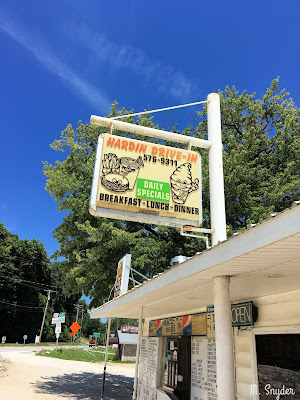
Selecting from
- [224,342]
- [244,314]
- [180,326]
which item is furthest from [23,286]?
[224,342]

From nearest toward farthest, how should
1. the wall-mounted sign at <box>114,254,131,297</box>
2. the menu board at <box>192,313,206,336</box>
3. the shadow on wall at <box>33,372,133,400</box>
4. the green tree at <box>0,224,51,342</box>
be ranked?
the menu board at <box>192,313,206,336</box> < the wall-mounted sign at <box>114,254,131,297</box> < the shadow on wall at <box>33,372,133,400</box> < the green tree at <box>0,224,51,342</box>

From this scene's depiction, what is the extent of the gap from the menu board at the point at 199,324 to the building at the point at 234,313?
2cm

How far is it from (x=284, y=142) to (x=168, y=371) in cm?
1121

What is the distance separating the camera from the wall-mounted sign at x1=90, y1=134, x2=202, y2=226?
5.73 m

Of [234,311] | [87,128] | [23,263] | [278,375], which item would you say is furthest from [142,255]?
[23,263]

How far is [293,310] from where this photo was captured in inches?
190

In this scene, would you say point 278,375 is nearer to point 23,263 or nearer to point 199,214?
point 199,214

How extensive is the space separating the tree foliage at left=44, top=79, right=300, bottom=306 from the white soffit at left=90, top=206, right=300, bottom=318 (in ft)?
23.7

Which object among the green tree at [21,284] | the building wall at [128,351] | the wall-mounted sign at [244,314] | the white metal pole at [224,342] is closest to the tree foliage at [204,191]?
the wall-mounted sign at [244,314]

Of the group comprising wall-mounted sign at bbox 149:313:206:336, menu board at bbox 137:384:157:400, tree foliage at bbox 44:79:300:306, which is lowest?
menu board at bbox 137:384:157:400

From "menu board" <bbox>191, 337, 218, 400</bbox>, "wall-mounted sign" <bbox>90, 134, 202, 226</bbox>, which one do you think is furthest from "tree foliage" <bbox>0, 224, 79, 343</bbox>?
"wall-mounted sign" <bbox>90, 134, 202, 226</bbox>

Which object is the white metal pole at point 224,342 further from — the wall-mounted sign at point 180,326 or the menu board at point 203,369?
the wall-mounted sign at point 180,326

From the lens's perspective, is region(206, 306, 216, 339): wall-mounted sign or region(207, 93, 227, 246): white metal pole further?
region(206, 306, 216, 339): wall-mounted sign

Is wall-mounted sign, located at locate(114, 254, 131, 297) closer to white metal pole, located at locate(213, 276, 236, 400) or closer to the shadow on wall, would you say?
the shadow on wall
